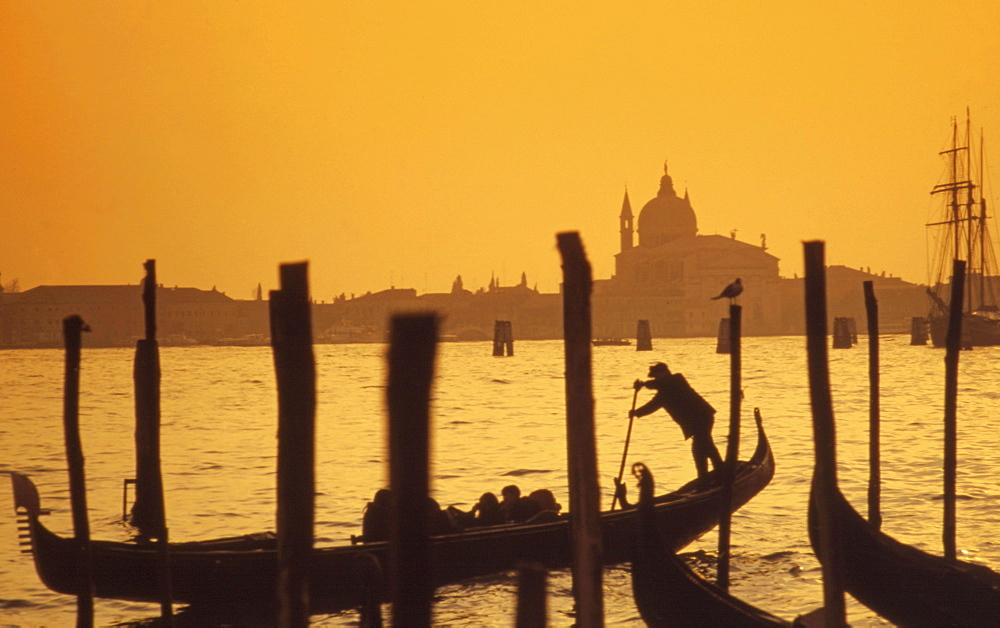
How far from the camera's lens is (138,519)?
39.2 feet

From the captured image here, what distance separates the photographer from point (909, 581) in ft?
22.0

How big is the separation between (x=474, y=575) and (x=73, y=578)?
235 centimetres

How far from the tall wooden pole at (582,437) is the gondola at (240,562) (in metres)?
1.28

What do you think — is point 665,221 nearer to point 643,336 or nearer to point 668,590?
point 643,336

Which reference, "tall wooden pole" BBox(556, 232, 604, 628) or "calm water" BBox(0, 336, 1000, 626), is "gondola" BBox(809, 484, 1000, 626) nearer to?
"calm water" BBox(0, 336, 1000, 626)

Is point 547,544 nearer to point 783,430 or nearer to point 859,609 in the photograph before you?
point 859,609

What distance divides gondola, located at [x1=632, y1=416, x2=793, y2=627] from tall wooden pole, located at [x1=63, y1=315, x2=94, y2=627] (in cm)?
289

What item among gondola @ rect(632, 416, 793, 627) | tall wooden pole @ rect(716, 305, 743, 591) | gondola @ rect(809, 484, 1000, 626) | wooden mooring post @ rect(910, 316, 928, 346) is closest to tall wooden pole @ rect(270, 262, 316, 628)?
gondola @ rect(632, 416, 793, 627)

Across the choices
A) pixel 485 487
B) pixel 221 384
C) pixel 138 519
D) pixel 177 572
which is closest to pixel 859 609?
pixel 177 572

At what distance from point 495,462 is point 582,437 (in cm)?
1278

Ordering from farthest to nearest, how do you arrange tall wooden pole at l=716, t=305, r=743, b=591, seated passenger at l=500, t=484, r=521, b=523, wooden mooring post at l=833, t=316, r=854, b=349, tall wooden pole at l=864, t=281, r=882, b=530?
wooden mooring post at l=833, t=316, r=854, b=349 < tall wooden pole at l=864, t=281, r=882, b=530 < seated passenger at l=500, t=484, r=521, b=523 < tall wooden pole at l=716, t=305, r=743, b=591

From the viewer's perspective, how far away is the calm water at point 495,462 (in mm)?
8852

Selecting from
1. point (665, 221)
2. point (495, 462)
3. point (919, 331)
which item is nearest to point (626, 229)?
point (665, 221)

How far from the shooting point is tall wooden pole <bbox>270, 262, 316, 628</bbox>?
512cm
